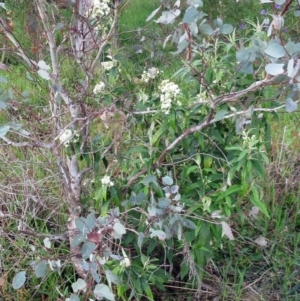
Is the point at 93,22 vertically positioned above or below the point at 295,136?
above

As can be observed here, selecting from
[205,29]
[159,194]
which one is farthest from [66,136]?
[205,29]

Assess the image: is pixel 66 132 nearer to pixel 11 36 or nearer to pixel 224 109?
pixel 11 36

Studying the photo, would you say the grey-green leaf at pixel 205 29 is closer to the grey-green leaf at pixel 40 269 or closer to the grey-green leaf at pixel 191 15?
the grey-green leaf at pixel 191 15

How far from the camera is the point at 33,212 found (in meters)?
2.20

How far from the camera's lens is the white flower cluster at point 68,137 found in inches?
67.2

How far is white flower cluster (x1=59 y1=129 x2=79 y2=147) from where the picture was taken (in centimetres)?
171

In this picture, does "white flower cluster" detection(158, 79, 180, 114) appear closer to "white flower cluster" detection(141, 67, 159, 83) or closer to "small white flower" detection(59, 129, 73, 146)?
"white flower cluster" detection(141, 67, 159, 83)

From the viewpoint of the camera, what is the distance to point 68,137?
5.63ft

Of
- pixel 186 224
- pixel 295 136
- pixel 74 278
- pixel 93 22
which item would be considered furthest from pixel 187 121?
pixel 295 136

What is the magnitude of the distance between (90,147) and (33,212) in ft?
1.77

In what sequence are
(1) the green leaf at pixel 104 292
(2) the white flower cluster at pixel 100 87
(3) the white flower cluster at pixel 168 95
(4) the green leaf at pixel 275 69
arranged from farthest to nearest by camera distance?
1. (2) the white flower cluster at pixel 100 87
2. (3) the white flower cluster at pixel 168 95
3. (1) the green leaf at pixel 104 292
4. (4) the green leaf at pixel 275 69

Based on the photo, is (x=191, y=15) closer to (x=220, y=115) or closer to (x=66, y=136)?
(x=220, y=115)

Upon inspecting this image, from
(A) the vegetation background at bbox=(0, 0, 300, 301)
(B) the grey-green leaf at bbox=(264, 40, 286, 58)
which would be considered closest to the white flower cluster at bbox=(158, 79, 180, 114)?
(A) the vegetation background at bbox=(0, 0, 300, 301)

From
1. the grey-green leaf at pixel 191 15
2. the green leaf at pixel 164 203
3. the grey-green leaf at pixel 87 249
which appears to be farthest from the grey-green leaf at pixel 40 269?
the grey-green leaf at pixel 191 15
